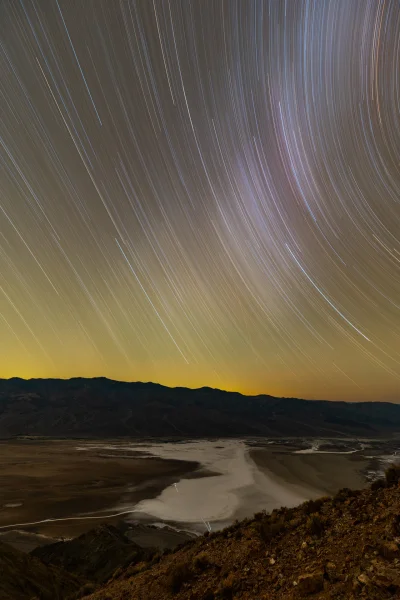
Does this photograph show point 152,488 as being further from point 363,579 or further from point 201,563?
point 363,579

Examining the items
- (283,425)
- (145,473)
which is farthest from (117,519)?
(283,425)

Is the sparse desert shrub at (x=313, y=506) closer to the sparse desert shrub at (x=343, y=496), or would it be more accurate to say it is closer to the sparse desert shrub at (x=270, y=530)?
the sparse desert shrub at (x=343, y=496)

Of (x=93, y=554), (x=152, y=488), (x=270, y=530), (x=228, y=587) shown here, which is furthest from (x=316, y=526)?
(x=152, y=488)

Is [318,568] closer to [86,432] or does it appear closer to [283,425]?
[86,432]

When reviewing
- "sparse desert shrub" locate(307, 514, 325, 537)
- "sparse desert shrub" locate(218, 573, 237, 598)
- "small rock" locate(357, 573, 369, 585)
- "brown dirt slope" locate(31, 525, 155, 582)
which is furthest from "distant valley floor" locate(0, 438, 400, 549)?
"small rock" locate(357, 573, 369, 585)

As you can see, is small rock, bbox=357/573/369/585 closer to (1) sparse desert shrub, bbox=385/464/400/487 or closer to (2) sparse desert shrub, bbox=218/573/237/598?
(2) sparse desert shrub, bbox=218/573/237/598
